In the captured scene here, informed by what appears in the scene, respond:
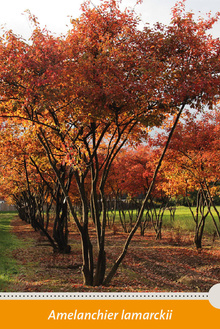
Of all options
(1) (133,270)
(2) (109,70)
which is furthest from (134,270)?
(2) (109,70)

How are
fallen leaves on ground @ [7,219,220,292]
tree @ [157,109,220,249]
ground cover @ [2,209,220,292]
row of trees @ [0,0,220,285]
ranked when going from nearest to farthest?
row of trees @ [0,0,220,285] → fallen leaves on ground @ [7,219,220,292] → ground cover @ [2,209,220,292] → tree @ [157,109,220,249]

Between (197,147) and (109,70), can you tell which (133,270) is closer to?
(197,147)

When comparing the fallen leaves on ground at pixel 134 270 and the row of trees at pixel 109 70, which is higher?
the row of trees at pixel 109 70

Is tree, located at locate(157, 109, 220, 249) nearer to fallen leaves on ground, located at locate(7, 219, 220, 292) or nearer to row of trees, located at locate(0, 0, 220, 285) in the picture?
fallen leaves on ground, located at locate(7, 219, 220, 292)

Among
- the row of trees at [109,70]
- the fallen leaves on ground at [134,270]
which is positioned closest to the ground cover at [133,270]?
the fallen leaves on ground at [134,270]

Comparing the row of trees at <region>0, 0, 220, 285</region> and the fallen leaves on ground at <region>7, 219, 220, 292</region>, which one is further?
the fallen leaves on ground at <region>7, 219, 220, 292</region>

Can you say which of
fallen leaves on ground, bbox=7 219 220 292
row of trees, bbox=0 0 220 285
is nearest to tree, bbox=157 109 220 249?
fallen leaves on ground, bbox=7 219 220 292

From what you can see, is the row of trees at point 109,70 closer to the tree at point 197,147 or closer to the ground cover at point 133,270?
the ground cover at point 133,270

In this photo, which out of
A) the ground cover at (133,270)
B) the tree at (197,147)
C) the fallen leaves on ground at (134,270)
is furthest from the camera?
the tree at (197,147)

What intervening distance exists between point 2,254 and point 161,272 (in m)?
8.09

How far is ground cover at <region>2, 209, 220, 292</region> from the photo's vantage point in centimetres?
943

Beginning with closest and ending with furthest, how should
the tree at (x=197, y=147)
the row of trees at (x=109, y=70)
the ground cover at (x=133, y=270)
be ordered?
the row of trees at (x=109, y=70)
the ground cover at (x=133, y=270)
the tree at (x=197, y=147)

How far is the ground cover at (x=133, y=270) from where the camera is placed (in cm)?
943

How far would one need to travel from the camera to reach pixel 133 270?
1246 centimetres
